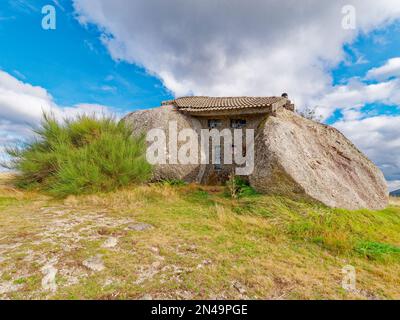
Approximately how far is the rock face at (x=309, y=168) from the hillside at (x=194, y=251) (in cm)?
49

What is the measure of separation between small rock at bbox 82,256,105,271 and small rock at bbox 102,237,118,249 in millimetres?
356

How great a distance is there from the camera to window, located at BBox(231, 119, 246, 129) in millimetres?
10109

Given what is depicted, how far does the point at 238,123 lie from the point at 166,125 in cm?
379

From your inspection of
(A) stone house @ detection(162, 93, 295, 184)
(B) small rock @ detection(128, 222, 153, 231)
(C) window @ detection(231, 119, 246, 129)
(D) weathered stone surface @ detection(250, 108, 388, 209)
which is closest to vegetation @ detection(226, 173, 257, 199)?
(D) weathered stone surface @ detection(250, 108, 388, 209)

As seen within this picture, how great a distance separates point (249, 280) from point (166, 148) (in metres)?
7.09

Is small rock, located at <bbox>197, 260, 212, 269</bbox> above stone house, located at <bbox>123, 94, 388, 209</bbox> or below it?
below

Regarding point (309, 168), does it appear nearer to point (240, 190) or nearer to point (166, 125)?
point (240, 190)

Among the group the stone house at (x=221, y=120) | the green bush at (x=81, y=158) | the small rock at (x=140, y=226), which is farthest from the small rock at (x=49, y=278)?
the stone house at (x=221, y=120)

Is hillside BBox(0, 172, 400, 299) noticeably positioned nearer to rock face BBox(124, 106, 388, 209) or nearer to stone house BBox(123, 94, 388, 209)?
rock face BBox(124, 106, 388, 209)

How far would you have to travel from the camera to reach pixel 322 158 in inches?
257

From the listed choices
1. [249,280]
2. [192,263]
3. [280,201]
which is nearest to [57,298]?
[192,263]

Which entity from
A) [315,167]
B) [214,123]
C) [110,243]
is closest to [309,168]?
[315,167]

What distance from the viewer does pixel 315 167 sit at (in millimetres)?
5867
